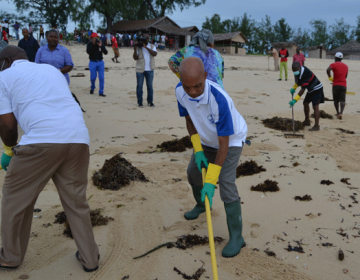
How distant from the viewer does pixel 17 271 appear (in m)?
2.41

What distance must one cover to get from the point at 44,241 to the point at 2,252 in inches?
17.1

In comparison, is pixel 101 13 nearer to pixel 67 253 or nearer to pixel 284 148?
pixel 284 148

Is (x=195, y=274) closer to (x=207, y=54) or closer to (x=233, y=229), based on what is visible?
(x=233, y=229)

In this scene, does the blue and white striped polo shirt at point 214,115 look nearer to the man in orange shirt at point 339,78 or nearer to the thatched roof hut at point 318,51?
the man in orange shirt at point 339,78

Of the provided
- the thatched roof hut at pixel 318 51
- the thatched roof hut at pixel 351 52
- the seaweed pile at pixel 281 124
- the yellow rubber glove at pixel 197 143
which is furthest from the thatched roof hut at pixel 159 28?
the yellow rubber glove at pixel 197 143

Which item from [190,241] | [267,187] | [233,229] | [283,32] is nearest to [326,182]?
[267,187]

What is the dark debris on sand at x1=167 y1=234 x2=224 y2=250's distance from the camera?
2.74 metres

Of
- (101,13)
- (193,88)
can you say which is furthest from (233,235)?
(101,13)

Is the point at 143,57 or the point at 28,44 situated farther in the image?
the point at 143,57

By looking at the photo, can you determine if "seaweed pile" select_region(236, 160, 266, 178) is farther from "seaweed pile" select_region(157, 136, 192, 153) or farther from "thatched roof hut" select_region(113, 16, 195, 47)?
"thatched roof hut" select_region(113, 16, 195, 47)

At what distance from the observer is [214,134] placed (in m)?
2.56

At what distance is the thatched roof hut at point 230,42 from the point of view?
103 feet

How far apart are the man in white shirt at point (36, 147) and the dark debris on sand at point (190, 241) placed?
0.76 meters

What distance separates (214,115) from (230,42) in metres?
31.6
